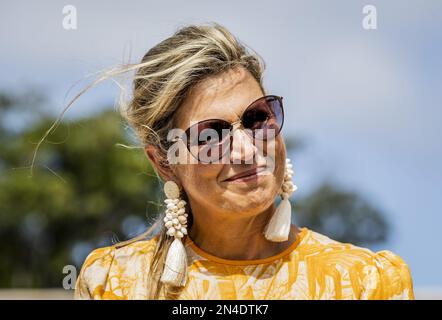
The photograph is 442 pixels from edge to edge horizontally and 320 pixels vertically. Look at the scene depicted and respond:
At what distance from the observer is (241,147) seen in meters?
3.15

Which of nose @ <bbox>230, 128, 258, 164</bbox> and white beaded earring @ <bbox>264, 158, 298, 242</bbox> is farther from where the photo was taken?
white beaded earring @ <bbox>264, 158, 298, 242</bbox>

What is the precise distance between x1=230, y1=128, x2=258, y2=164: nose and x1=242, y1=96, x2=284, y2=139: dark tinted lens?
0.12ft

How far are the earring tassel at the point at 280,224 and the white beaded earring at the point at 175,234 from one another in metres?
0.36

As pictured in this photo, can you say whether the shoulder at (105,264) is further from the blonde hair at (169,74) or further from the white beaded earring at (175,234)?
the white beaded earring at (175,234)

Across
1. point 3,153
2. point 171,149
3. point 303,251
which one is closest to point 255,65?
point 171,149

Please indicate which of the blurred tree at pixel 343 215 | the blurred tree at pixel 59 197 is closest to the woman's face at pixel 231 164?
the blurred tree at pixel 59 197

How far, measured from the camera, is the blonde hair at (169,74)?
3.31 metres

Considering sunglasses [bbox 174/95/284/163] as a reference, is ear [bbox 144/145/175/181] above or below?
below

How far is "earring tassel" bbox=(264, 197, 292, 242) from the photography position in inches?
127

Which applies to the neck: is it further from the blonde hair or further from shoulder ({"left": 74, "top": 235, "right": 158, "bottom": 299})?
shoulder ({"left": 74, "top": 235, "right": 158, "bottom": 299})

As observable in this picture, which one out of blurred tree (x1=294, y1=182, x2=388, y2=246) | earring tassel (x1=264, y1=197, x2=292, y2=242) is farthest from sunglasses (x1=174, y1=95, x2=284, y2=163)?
blurred tree (x1=294, y1=182, x2=388, y2=246)
